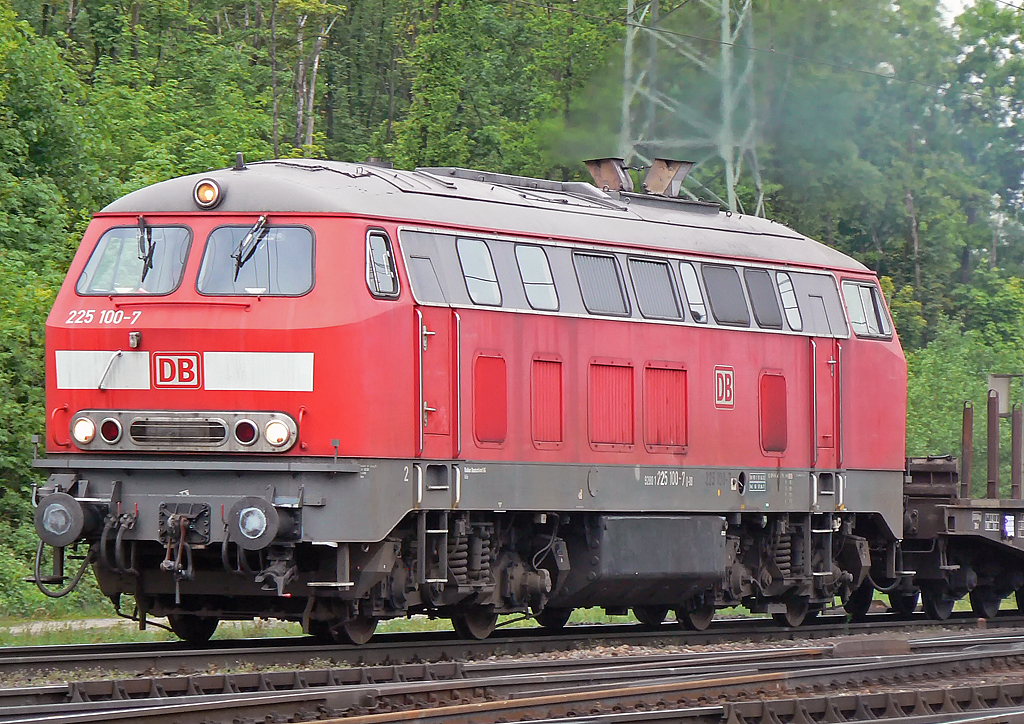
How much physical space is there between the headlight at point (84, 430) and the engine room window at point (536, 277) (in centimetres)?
418

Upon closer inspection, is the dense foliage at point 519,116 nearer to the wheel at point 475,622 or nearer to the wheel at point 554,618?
the wheel at point 554,618

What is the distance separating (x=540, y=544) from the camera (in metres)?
16.2

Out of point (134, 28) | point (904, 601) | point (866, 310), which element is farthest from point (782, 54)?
point (134, 28)

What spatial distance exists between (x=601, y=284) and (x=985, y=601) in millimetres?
8844

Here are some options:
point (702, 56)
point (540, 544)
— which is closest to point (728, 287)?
point (540, 544)

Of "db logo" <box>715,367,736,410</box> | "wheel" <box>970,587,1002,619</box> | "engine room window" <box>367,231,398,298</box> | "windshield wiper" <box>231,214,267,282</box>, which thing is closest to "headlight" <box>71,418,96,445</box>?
"windshield wiper" <box>231,214,267,282</box>

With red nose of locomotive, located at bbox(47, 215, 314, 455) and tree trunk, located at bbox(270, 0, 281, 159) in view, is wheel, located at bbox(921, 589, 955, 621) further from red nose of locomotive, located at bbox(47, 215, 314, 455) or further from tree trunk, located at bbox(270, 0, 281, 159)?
tree trunk, located at bbox(270, 0, 281, 159)

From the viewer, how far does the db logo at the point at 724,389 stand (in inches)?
698

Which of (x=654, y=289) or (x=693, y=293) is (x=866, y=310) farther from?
(x=654, y=289)

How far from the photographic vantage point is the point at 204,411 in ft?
45.5

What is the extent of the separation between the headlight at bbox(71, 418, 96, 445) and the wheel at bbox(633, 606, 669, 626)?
7.39 meters

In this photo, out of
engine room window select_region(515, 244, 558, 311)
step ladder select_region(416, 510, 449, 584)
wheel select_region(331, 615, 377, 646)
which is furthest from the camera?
engine room window select_region(515, 244, 558, 311)

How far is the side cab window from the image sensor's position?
14227 millimetres

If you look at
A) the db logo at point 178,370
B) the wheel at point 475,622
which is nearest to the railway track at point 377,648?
the wheel at point 475,622
